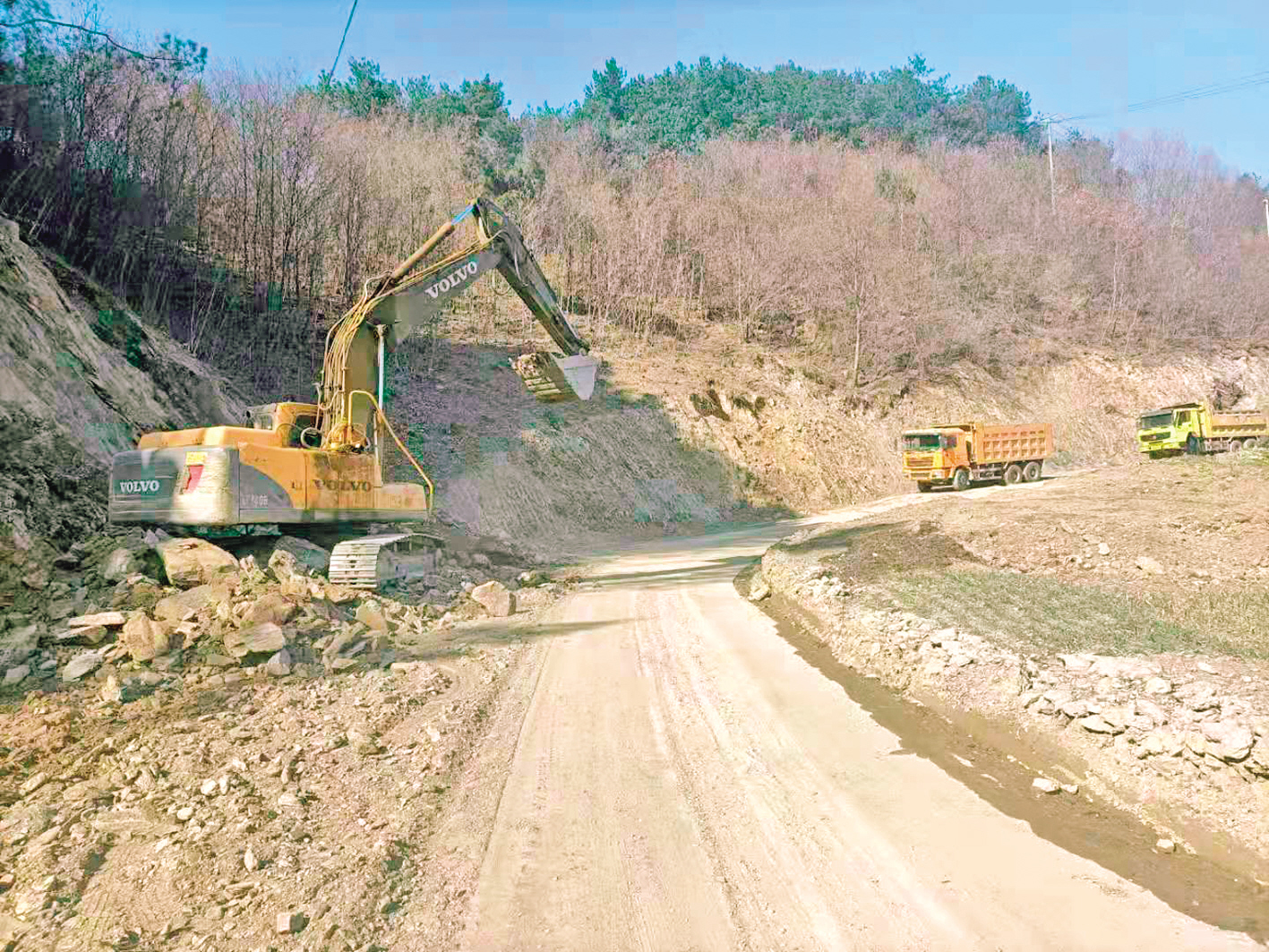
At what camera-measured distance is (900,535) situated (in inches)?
650

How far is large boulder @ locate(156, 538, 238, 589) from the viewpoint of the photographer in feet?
33.0

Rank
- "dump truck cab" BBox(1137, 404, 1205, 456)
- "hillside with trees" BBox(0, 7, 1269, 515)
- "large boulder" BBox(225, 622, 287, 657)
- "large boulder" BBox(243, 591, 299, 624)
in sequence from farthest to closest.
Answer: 1. "dump truck cab" BBox(1137, 404, 1205, 456)
2. "hillside with trees" BBox(0, 7, 1269, 515)
3. "large boulder" BBox(243, 591, 299, 624)
4. "large boulder" BBox(225, 622, 287, 657)

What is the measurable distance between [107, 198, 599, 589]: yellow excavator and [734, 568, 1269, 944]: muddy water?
6946 mm

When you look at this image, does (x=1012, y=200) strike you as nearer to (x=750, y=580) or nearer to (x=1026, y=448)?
A: (x=1026, y=448)

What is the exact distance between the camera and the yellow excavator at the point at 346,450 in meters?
10.7

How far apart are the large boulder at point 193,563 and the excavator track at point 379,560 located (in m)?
1.27

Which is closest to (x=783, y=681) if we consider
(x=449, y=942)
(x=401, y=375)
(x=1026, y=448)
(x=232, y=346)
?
(x=449, y=942)

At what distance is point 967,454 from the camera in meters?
32.9

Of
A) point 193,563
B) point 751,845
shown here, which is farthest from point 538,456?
point 751,845

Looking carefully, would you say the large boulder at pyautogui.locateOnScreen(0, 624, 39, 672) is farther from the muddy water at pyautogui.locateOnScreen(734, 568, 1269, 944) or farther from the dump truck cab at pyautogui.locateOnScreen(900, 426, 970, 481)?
the dump truck cab at pyautogui.locateOnScreen(900, 426, 970, 481)

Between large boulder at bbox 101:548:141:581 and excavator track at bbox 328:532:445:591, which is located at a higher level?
large boulder at bbox 101:548:141:581

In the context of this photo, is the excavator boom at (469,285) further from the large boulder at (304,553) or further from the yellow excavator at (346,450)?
the large boulder at (304,553)

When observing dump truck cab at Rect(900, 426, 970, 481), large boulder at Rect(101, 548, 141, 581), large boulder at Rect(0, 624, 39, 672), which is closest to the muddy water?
large boulder at Rect(0, 624, 39, 672)

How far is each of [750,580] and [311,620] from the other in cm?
804
